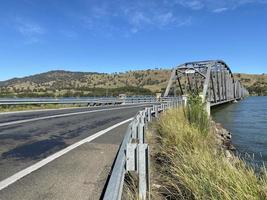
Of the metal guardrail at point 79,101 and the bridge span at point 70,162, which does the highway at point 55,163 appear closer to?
the bridge span at point 70,162

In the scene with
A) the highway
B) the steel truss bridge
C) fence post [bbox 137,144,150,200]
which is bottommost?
the highway

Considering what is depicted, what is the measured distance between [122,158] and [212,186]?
1447 millimetres

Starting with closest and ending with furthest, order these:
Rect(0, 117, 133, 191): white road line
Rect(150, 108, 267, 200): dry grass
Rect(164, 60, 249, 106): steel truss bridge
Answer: Rect(150, 108, 267, 200): dry grass → Rect(0, 117, 133, 191): white road line → Rect(164, 60, 249, 106): steel truss bridge

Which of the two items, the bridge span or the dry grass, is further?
the bridge span

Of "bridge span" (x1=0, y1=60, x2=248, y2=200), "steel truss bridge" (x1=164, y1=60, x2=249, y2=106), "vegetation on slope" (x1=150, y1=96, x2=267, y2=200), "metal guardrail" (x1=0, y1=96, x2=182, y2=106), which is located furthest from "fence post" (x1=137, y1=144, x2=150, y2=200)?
"steel truss bridge" (x1=164, y1=60, x2=249, y2=106)

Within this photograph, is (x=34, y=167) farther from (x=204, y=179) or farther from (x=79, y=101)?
(x=79, y=101)

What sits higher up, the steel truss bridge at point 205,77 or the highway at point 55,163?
the steel truss bridge at point 205,77

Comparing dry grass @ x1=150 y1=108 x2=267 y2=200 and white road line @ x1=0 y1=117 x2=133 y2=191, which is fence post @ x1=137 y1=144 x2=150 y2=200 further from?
white road line @ x1=0 y1=117 x2=133 y2=191

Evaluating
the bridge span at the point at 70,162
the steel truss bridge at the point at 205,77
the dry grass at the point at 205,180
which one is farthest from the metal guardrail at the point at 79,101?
the dry grass at the point at 205,180

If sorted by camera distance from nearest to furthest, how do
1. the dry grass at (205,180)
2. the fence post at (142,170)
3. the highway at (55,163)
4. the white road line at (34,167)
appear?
the dry grass at (205,180)
the fence post at (142,170)
the highway at (55,163)
the white road line at (34,167)

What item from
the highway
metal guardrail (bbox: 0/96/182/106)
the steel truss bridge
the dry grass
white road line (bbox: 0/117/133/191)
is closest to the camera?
the dry grass

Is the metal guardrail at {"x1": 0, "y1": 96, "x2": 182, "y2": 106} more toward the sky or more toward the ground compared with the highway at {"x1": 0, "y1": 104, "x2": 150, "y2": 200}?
→ more toward the sky

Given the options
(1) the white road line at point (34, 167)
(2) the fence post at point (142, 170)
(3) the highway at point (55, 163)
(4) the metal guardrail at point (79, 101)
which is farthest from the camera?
(4) the metal guardrail at point (79, 101)

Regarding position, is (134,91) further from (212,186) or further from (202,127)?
(212,186)
